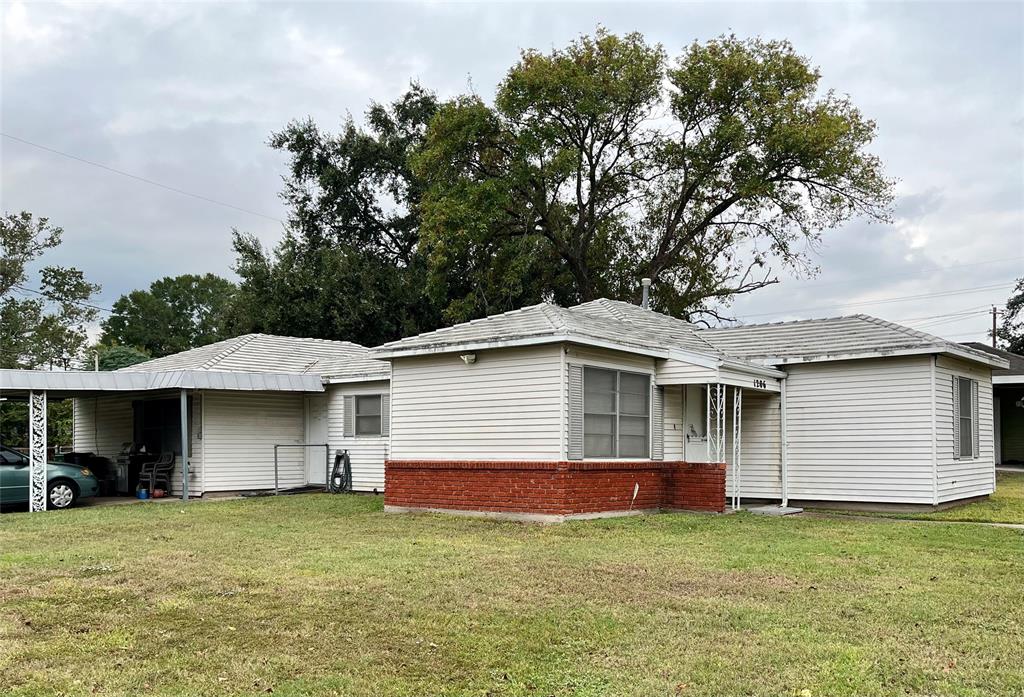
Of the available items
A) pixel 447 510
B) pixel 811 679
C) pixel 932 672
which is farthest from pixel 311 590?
pixel 447 510

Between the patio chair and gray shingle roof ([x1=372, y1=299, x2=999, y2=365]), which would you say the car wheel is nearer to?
the patio chair

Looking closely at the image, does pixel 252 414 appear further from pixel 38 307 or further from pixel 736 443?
pixel 38 307

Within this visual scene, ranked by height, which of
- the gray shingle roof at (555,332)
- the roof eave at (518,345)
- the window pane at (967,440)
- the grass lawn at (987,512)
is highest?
the gray shingle roof at (555,332)

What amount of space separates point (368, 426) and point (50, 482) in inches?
233

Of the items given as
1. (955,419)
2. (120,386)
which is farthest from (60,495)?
(955,419)

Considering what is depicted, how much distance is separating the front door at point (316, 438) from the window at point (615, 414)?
26.7 feet

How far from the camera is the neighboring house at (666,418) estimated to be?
12.6 meters

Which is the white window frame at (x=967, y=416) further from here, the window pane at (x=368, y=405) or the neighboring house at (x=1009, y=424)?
the neighboring house at (x=1009, y=424)

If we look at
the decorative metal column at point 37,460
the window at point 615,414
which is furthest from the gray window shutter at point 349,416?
the window at point 615,414

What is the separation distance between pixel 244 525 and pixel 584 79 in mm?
18441

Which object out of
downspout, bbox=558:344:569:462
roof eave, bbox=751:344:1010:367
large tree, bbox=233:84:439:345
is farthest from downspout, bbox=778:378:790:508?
large tree, bbox=233:84:439:345

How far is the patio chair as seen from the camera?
714 inches

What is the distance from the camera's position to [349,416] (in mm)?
18766

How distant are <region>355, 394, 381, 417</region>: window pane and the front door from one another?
1098mm
